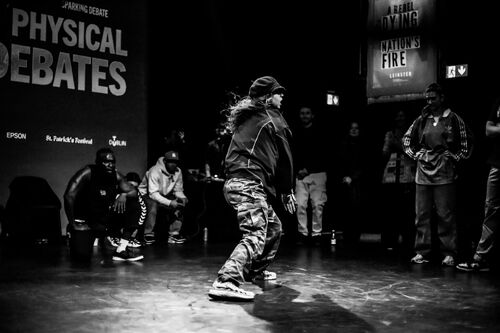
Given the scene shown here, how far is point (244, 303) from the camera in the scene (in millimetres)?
4418

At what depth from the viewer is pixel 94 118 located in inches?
396

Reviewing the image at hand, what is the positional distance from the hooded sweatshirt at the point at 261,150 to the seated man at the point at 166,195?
455 centimetres

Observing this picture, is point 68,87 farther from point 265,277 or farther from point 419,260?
point 419,260

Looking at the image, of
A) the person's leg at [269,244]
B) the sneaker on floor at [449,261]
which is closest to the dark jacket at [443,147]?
the sneaker on floor at [449,261]

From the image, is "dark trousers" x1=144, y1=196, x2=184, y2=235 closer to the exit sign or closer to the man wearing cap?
the man wearing cap

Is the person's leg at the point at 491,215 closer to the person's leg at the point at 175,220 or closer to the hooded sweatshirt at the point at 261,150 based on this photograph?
the hooded sweatshirt at the point at 261,150

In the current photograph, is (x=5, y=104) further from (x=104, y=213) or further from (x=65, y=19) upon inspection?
(x=104, y=213)

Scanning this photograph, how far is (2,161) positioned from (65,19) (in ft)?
Answer: 8.28

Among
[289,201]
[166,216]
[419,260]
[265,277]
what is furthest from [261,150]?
[166,216]

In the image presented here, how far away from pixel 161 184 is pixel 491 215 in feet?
16.9

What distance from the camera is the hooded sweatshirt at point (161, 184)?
936cm

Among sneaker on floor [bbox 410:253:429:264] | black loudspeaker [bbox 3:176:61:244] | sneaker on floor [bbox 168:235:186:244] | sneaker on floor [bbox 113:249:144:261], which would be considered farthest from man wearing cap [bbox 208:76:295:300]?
black loudspeaker [bbox 3:176:61:244]

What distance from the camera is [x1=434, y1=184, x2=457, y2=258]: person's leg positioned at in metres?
6.73

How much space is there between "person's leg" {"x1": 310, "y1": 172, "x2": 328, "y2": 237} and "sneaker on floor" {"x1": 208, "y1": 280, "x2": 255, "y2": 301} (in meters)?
4.79
